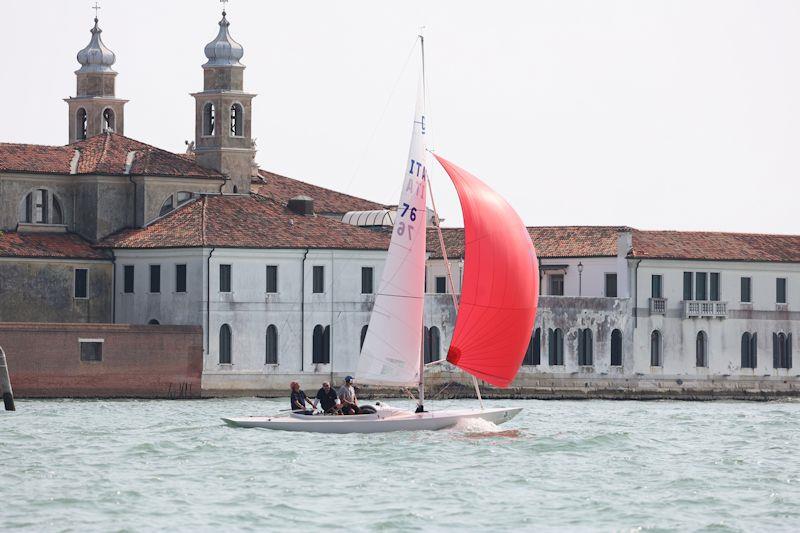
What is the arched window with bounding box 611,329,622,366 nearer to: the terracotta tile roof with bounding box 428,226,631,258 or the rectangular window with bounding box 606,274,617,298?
the rectangular window with bounding box 606,274,617,298

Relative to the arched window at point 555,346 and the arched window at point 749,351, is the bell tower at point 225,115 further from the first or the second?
the arched window at point 749,351

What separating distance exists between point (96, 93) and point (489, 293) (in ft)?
115

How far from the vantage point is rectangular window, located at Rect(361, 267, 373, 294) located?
67.8 metres

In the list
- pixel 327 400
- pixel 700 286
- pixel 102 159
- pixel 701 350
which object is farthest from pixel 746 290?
pixel 327 400

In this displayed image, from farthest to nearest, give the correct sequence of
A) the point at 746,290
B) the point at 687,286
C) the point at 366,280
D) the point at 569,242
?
1. the point at 569,242
2. the point at 746,290
3. the point at 687,286
4. the point at 366,280

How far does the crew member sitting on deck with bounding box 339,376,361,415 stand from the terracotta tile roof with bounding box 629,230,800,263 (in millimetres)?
26240

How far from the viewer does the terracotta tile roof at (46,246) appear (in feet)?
215

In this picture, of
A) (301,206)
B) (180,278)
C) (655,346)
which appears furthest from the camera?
(655,346)

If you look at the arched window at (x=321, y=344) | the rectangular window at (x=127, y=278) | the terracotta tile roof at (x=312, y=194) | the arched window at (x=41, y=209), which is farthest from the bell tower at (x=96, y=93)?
the arched window at (x=321, y=344)

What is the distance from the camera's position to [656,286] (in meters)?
72.9

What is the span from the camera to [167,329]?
6362 cm

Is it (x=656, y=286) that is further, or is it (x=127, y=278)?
(x=656, y=286)

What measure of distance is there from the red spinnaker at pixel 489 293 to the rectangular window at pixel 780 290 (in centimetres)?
2920

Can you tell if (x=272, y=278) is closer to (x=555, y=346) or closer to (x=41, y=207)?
(x=41, y=207)
